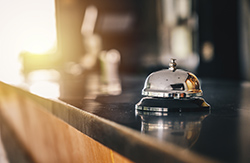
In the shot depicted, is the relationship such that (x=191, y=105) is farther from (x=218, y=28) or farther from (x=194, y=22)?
(x=194, y=22)

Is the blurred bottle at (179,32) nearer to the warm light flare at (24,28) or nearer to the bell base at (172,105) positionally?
the warm light flare at (24,28)

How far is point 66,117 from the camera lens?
45.5 inches

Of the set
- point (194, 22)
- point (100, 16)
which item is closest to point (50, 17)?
point (100, 16)

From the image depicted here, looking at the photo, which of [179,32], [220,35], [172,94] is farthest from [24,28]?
[172,94]

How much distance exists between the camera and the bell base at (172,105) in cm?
90

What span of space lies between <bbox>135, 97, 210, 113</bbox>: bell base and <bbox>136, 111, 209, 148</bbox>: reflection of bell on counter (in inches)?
0.8

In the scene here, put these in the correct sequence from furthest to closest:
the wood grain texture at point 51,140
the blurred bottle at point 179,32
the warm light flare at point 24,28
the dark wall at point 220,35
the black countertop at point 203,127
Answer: the warm light flare at point 24,28 → the blurred bottle at point 179,32 → the dark wall at point 220,35 → the wood grain texture at point 51,140 → the black countertop at point 203,127

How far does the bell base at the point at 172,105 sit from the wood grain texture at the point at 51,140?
0.50 ft

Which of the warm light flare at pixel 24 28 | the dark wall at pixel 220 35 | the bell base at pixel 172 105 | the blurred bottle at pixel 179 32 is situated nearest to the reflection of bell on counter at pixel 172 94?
the bell base at pixel 172 105

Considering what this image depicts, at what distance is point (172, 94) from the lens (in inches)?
35.7

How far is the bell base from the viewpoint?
90cm

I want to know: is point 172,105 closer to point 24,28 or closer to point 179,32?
point 179,32

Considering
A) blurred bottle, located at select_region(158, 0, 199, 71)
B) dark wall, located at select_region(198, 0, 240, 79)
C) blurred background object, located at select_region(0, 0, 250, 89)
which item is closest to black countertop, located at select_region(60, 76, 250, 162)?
dark wall, located at select_region(198, 0, 240, 79)

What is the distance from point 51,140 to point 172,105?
982 millimetres
